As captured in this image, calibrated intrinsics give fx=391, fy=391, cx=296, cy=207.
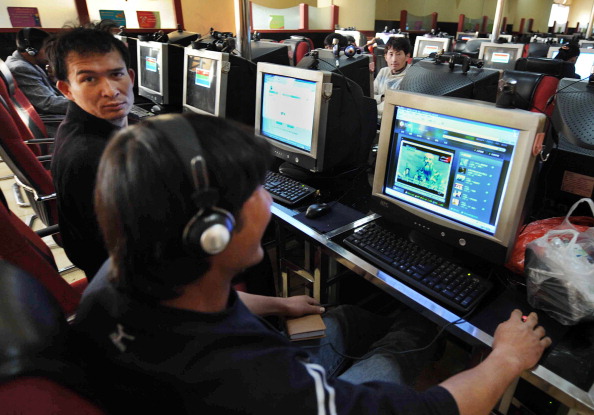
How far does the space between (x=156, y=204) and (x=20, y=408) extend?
0.27 m

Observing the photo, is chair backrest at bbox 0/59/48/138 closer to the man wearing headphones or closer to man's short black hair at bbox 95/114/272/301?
the man wearing headphones

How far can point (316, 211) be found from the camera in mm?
1437

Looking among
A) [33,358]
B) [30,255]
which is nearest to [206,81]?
[30,255]

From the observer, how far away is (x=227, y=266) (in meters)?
0.65

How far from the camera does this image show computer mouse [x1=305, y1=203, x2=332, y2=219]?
1436 millimetres

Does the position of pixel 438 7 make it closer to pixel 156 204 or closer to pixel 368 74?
pixel 368 74

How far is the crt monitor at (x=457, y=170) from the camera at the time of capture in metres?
0.96

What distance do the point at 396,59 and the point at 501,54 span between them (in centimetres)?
146

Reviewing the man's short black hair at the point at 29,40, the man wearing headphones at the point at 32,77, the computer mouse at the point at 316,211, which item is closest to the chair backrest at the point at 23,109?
the man wearing headphones at the point at 32,77

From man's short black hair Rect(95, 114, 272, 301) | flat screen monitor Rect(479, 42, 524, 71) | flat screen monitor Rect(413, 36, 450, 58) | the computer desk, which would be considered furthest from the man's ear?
flat screen monitor Rect(413, 36, 450, 58)

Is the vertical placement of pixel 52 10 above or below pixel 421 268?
above

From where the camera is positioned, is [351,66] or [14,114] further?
[351,66]

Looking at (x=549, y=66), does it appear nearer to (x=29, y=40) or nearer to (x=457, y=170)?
(x=457, y=170)

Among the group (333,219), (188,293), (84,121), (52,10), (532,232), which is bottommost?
(333,219)
